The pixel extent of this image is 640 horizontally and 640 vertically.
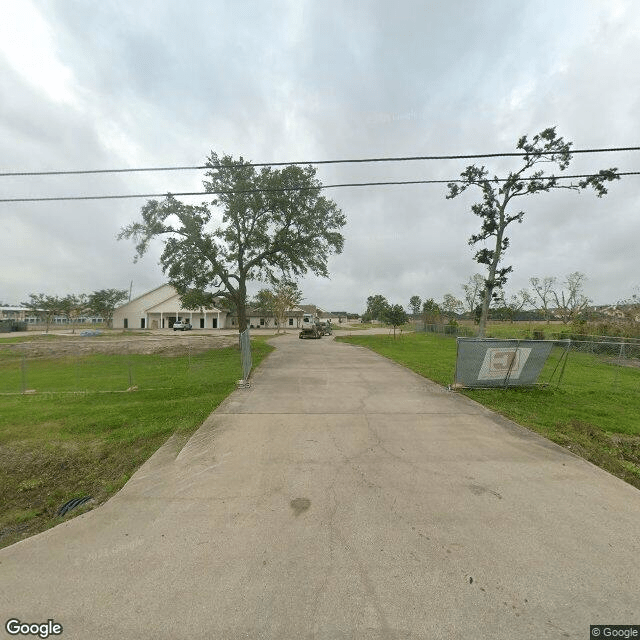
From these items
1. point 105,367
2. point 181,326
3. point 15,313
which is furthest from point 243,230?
point 15,313

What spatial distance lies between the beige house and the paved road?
50.9 metres

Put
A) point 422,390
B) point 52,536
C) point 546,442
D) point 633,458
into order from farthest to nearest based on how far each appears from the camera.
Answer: point 422,390, point 546,442, point 633,458, point 52,536

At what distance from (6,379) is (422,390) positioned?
16.4 meters

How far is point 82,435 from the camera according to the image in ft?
20.2

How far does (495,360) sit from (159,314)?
178 ft

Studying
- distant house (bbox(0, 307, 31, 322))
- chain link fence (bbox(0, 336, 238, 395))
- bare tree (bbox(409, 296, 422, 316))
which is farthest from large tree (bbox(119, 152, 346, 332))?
distant house (bbox(0, 307, 31, 322))

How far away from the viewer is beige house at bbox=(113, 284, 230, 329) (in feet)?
173

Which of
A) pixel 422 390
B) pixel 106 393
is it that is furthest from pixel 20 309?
pixel 422 390

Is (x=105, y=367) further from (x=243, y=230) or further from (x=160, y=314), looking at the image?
(x=160, y=314)

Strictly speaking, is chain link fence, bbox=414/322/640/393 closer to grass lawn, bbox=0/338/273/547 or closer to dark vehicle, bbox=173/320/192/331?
grass lawn, bbox=0/338/273/547

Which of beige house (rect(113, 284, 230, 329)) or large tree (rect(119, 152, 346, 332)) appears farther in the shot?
beige house (rect(113, 284, 230, 329))

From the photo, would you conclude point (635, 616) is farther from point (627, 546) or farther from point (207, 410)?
point (207, 410)

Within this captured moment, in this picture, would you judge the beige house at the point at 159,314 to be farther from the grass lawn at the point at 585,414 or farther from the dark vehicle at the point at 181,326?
the grass lawn at the point at 585,414

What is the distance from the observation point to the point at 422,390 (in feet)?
29.8
